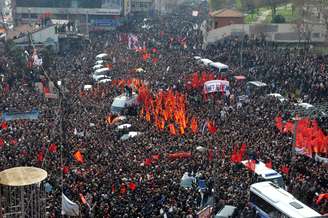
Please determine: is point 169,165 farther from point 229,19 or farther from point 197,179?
point 229,19

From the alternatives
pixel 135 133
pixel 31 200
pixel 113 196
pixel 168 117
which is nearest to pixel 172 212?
pixel 113 196

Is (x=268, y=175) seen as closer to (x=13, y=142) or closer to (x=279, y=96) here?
(x=13, y=142)

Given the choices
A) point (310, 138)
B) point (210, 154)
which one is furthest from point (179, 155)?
point (310, 138)

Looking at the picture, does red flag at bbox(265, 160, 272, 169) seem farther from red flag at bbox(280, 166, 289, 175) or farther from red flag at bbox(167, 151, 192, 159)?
red flag at bbox(167, 151, 192, 159)

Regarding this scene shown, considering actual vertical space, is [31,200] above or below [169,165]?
above

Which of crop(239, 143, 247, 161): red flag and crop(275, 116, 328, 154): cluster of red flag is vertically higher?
crop(275, 116, 328, 154): cluster of red flag

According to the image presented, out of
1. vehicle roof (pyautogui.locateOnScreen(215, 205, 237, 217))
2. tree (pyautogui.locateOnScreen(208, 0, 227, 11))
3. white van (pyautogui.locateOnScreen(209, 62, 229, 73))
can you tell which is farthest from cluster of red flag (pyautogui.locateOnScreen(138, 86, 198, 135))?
tree (pyautogui.locateOnScreen(208, 0, 227, 11))
